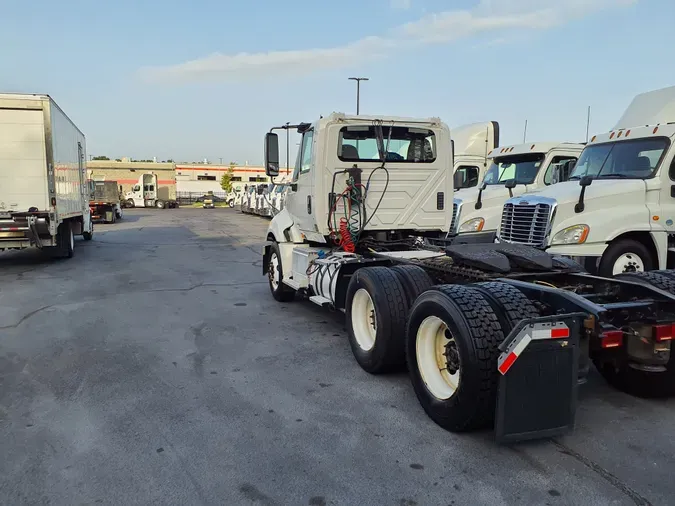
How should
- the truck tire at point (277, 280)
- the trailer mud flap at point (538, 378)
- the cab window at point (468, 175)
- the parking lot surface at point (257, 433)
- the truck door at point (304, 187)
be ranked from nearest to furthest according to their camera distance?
1. the parking lot surface at point (257, 433)
2. the trailer mud flap at point (538, 378)
3. the truck door at point (304, 187)
4. the truck tire at point (277, 280)
5. the cab window at point (468, 175)

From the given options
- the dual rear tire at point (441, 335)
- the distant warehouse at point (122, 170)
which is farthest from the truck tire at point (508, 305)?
the distant warehouse at point (122, 170)

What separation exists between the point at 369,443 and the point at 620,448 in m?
1.72

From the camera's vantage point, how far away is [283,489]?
125 inches

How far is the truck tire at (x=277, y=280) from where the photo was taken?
8.48m

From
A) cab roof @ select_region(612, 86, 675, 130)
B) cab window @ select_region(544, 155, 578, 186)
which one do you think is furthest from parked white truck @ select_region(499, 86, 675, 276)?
cab window @ select_region(544, 155, 578, 186)

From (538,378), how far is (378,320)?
6.16ft

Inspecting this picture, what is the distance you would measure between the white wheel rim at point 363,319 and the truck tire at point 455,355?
1052 millimetres

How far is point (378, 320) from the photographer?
4.98m

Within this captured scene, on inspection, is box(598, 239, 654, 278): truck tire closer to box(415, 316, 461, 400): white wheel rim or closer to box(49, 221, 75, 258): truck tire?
box(415, 316, 461, 400): white wheel rim

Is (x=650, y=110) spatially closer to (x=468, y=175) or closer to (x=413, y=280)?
(x=468, y=175)

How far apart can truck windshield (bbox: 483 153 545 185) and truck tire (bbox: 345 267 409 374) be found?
23.1 ft

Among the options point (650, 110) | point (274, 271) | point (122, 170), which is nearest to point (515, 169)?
point (650, 110)

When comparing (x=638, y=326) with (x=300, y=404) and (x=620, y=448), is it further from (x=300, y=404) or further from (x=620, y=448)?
(x=300, y=404)

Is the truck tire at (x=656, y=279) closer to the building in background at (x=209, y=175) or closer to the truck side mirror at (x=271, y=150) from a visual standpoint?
the truck side mirror at (x=271, y=150)
